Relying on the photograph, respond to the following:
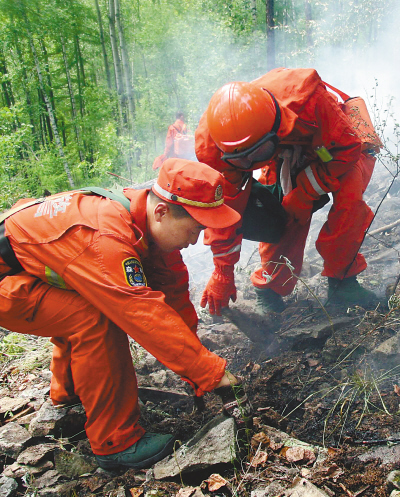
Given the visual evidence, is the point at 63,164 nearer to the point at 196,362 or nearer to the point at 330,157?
the point at 330,157

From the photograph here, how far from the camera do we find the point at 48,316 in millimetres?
1892

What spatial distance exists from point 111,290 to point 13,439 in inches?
49.5

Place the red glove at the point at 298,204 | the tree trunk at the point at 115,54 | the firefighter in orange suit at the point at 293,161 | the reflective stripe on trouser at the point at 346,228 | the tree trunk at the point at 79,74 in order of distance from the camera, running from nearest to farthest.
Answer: the firefighter in orange suit at the point at 293,161, the reflective stripe on trouser at the point at 346,228, the red glove at the point at 298,204, the tree trunk at the point at 79,74, the tree trunk at the point at 115,54

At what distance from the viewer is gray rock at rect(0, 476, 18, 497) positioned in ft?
5.73

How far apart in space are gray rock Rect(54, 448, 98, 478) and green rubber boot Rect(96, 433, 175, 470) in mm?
117

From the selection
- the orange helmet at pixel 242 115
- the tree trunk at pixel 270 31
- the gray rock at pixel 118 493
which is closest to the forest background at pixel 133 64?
the tree trunk at pixel 270 31

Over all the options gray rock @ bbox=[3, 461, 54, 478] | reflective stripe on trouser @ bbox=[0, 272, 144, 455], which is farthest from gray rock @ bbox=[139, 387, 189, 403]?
gray rock @ bbox=[3, 461, 54, 478]

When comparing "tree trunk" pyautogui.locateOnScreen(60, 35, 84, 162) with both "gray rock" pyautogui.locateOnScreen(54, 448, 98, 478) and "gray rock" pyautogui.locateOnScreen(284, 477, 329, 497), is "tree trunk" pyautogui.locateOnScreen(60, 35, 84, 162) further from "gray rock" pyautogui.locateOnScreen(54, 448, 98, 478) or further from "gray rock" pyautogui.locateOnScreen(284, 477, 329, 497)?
"gray rock" pyautogui.locateOnScreen(284, 477, 329, 497)

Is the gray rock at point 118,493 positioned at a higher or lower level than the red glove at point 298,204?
lower

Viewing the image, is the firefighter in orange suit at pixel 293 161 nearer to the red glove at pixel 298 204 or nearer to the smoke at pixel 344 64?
the red glove at pixel 298 204

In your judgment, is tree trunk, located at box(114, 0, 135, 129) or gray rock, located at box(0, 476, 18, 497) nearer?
gray rock, located at box(0, 476, 18, 497)

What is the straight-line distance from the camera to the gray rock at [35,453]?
6.43 ft

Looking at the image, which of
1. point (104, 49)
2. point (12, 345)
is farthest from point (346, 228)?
point (104, 49)

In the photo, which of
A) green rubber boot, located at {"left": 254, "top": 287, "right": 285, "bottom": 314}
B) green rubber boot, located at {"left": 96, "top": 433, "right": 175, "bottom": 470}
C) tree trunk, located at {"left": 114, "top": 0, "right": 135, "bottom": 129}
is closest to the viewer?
green rubber boot, located at {"left": 96, "top": 433, "right": 175, "bottom": 470}
